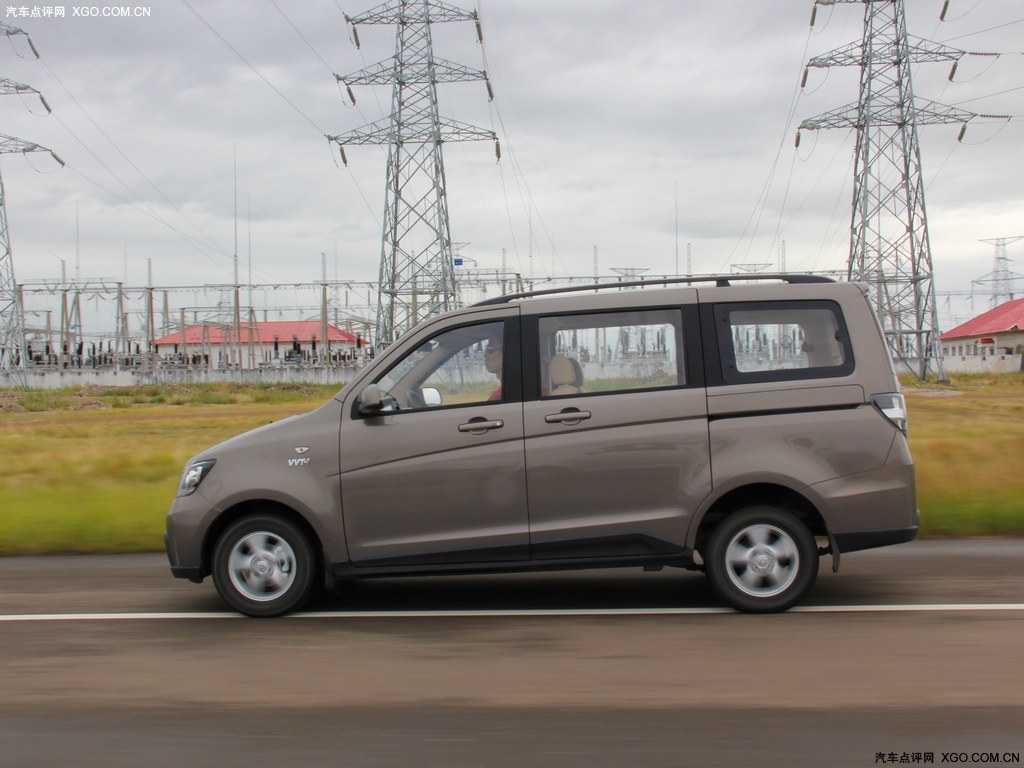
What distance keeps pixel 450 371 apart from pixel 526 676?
2.22 meters

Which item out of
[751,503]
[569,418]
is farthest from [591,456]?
[751,503]

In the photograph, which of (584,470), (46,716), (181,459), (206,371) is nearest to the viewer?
(46,716)

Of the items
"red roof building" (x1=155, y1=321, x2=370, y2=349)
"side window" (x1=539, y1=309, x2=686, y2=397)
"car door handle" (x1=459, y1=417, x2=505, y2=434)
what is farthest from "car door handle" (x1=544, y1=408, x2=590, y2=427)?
"red roof building" (x1=155, y1=321, x2=370, y2=349)

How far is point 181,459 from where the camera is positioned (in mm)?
15945

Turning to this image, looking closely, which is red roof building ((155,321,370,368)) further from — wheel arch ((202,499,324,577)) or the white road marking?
wheel arch ((202,499,324,577))

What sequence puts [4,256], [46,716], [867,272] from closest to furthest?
[46,716] < [867,272] < [4,256]

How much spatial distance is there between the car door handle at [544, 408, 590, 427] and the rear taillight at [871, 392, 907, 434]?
5.92 feet

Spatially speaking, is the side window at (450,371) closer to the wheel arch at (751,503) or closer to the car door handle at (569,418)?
the car door handle at (569,418)

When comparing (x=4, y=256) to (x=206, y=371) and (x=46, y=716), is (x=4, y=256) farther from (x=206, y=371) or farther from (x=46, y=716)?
(x=46, y=716)

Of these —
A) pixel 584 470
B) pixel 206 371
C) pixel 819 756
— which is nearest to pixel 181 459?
pixel 584 470

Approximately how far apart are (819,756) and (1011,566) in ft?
15.3

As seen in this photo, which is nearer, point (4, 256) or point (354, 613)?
point (354, 613)

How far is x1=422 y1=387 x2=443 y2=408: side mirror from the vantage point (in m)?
6.72

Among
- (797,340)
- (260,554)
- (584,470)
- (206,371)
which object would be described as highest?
(206,371)
